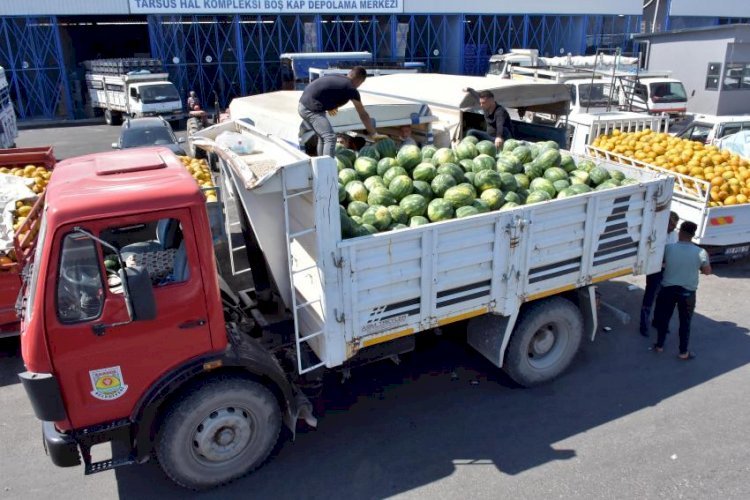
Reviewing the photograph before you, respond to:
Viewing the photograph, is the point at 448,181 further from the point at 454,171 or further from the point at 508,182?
the point at 508,182

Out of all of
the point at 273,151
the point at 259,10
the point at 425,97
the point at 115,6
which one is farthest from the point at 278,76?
the point at 273,151

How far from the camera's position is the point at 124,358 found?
4203 mm

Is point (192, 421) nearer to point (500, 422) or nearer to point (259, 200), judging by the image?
point (259, 200)

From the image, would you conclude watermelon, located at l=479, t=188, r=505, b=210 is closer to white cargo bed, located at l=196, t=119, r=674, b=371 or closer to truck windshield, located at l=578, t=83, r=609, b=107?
white cargo bed, located at l=196, t=119, r=674, b=371

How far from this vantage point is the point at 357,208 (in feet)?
17.6

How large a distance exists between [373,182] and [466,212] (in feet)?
3.37

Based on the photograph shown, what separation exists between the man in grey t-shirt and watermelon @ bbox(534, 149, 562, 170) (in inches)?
61.7

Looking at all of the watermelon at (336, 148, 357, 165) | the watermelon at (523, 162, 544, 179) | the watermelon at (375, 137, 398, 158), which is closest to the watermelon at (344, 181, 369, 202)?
the watermelon at (336, 148, 357, 165)

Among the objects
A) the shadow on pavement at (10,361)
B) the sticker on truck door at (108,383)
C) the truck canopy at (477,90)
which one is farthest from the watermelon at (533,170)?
the shadow on pavement at (10,361)

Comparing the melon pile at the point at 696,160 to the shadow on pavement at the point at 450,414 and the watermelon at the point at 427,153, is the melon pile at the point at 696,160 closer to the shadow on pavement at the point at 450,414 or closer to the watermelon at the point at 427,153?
the shadow on pavement at the point at 450,414

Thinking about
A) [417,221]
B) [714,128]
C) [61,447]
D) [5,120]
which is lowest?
[61,447]

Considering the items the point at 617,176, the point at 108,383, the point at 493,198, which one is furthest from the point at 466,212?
the point at 108,383

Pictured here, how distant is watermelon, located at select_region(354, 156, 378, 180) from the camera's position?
6211mm

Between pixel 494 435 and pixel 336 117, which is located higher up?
pixel 336 117
